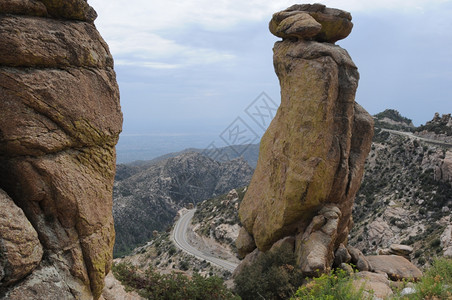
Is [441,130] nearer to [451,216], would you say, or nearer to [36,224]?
[451,216]

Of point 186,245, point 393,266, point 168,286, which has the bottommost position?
point 186,245

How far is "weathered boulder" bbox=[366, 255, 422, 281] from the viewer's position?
22.0 m

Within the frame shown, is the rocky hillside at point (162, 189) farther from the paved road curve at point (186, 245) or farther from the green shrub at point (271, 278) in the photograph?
the green shrub at point (271, 278)

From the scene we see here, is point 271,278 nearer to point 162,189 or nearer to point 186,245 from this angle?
point 186,245

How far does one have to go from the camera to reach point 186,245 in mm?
54312

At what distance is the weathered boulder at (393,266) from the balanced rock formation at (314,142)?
9.91 ft

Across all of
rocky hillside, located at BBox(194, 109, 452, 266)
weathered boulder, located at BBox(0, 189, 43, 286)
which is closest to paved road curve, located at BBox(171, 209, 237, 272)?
rocky hillside, located at BBox(194, 109, 452, 266)

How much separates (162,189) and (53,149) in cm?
10153

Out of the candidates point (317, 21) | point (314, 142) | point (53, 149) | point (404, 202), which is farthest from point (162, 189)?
point (53, 149)

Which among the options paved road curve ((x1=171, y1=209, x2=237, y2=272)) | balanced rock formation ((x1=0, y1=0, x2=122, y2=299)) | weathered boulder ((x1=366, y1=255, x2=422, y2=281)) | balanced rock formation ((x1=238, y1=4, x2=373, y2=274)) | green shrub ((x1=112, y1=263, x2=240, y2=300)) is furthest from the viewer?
paved road curve ((x1=171, y1=209, x2=237, y2=272))

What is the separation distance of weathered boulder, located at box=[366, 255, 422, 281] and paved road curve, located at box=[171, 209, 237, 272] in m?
20.2

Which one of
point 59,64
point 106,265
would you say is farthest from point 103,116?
point 106,265

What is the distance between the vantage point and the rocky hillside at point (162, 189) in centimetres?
8844

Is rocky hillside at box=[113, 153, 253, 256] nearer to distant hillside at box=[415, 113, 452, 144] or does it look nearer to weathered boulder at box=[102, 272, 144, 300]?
weathered boulder at box=[102, 272, 144, 300]
